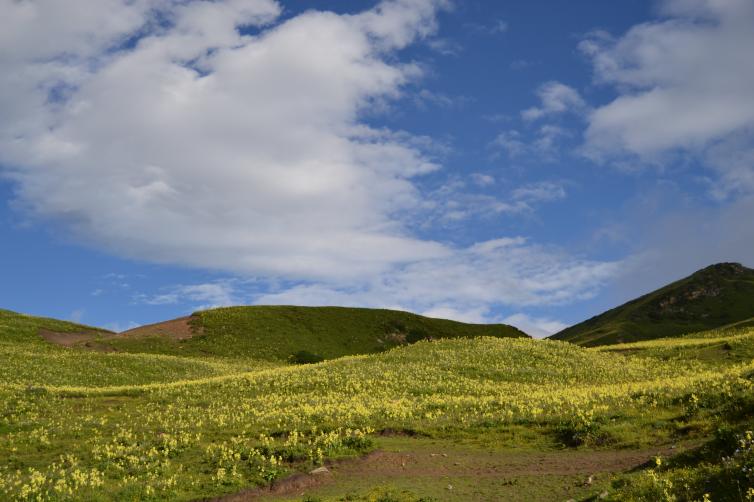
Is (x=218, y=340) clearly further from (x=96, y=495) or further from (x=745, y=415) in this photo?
(x=745, y=415)

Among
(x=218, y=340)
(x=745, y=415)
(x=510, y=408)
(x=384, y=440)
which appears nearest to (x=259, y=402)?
(x=384, y=440)

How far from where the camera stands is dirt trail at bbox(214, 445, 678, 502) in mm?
19344

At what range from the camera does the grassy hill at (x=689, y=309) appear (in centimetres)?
15538

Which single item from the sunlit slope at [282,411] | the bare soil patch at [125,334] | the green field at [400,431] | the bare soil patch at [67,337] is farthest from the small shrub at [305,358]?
the bare soil patch at [67,337]

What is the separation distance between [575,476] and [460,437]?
8.54m

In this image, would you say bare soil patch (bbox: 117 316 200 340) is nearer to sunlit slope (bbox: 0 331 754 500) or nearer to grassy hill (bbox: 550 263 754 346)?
sunlit slope (bbox: 0 331 754 500)

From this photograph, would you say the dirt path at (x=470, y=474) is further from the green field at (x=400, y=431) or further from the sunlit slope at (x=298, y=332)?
the sunlit slope at (x=298, y=332)

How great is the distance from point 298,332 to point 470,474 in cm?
7489

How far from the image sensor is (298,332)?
9300 cm

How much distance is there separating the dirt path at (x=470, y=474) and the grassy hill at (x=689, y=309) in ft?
443

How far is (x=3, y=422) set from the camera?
31.3m

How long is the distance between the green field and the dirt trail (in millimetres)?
104

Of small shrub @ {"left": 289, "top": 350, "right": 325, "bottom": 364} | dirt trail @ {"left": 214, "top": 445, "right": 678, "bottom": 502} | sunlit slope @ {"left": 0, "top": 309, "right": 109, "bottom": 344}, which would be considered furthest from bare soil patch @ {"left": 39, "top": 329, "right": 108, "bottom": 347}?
dirt trail @ {"left": 214, "top": 445, "right": 678, "bottom": 502}

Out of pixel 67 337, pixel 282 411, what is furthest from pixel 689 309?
pixel 282 411
